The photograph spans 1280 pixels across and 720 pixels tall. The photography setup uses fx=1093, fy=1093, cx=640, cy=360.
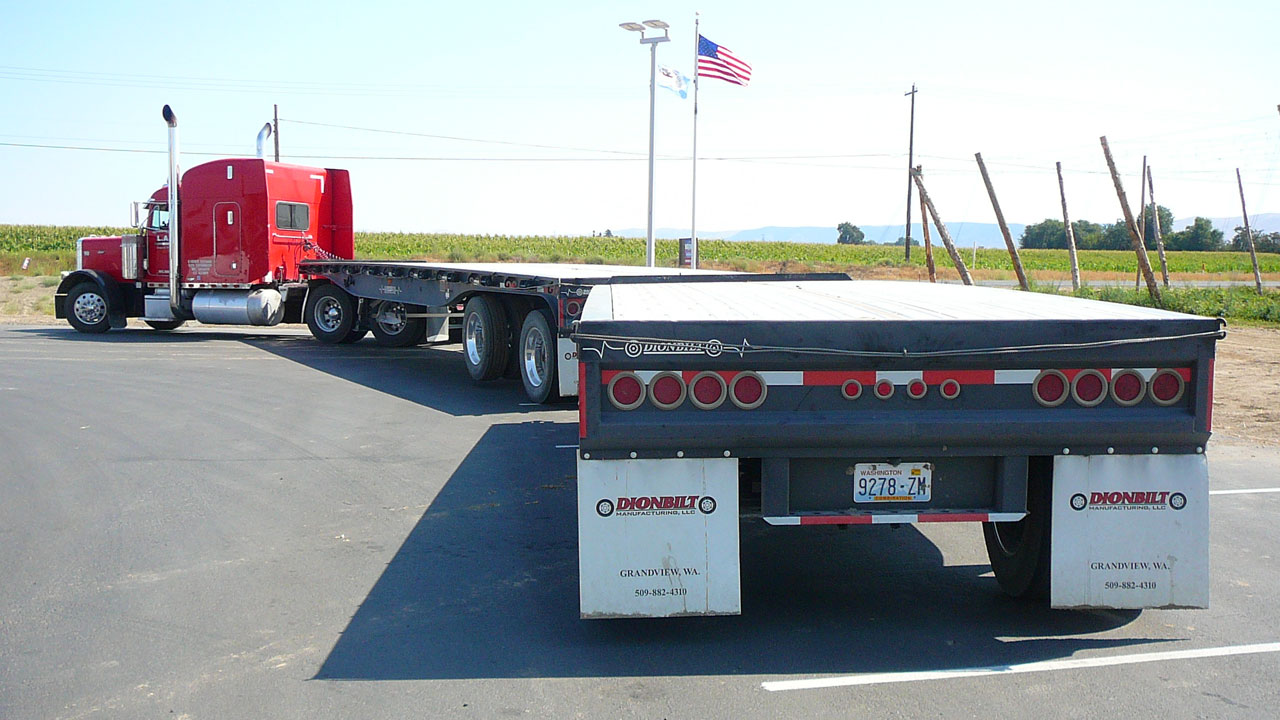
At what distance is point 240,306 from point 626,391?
56.8 feet

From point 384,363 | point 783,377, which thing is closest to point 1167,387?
point 783,377

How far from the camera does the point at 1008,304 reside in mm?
5773

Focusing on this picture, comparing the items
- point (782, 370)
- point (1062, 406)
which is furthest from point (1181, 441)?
point (782, 370)

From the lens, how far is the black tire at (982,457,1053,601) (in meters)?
5.13

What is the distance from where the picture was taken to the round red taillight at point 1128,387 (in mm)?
4754

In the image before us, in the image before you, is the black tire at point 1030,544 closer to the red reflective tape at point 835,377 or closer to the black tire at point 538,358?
the red reflective tape at point 835,377

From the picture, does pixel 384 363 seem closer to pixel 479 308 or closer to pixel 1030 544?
pixel 479 308

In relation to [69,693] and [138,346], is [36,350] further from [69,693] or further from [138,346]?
[69,693]

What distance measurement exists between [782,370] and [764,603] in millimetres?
1470

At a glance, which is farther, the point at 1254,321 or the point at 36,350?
the point at 1254,321

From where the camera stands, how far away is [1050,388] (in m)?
4.76

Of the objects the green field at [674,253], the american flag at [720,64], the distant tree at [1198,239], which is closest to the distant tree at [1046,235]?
the distant tree at [1198,239]

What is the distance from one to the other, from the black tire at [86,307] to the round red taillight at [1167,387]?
821 inches

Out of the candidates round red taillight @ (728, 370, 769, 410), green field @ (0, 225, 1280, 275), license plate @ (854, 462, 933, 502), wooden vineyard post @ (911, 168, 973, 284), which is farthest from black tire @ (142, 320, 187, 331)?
green field @ (0, 225, 1280, 275)
